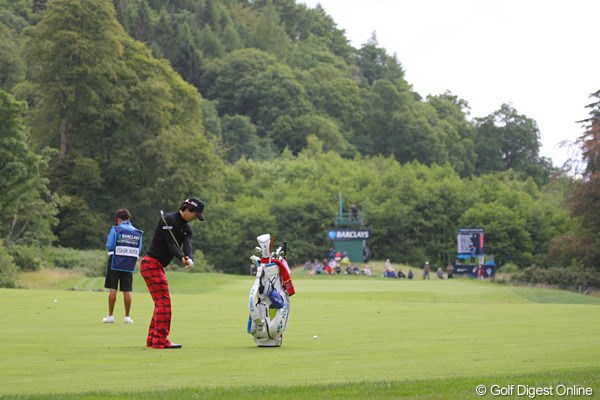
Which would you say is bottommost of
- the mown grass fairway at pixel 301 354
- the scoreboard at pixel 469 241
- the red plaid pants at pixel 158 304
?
the mown grass fairway at pixel 301 354

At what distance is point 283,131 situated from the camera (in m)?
138

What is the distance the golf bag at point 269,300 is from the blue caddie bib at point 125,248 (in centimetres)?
472

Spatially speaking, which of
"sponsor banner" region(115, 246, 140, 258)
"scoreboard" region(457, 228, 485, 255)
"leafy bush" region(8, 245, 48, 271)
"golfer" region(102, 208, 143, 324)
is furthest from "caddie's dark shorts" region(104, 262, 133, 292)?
"scoreboard" region(457, 228, 485, 255)

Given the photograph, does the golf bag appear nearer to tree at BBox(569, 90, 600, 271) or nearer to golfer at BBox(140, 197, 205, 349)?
golfer at BBox(140, 197, 205, 349)

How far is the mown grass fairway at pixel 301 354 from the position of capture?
11.3 meters

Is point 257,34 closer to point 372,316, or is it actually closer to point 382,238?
point 382,238

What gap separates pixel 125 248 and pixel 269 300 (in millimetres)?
5186

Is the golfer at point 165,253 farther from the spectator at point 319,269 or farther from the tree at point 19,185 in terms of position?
the spectator at point 319,269

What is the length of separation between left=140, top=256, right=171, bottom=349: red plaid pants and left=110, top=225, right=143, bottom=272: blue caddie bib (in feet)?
14.3

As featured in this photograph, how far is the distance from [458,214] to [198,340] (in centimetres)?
7692

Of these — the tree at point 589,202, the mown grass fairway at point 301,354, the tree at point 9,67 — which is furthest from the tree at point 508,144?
the mown grass fairway at point 301,354

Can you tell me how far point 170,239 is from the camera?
53.3 feet

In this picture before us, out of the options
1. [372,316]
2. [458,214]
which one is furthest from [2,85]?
[372,316]

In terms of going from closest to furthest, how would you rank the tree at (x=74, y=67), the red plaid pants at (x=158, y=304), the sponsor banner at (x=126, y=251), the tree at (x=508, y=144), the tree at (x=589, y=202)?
the red plaid pants at (x=158, y=304) → the sponsor banner at (x=126, y=251) → the tree at (x=589, y=202) → the tree at (x=74, y=67) → the tree at (x=508, y=144)
